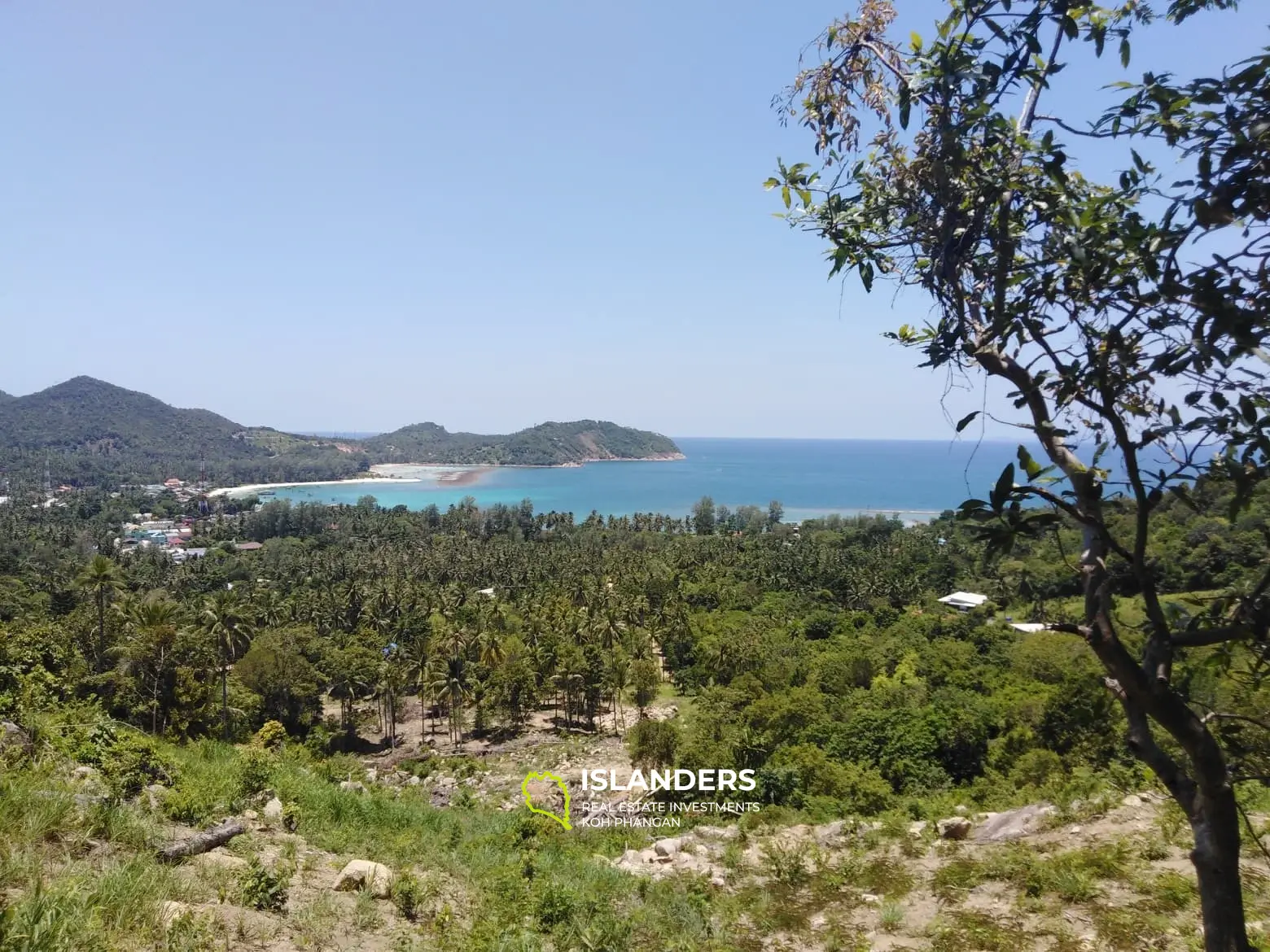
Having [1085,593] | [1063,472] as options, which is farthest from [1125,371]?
[1085,593]

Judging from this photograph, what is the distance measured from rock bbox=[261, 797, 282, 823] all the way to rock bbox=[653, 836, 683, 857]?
17.5ft

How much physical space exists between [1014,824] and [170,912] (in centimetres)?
899

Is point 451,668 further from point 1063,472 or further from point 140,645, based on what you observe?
point 1063,472

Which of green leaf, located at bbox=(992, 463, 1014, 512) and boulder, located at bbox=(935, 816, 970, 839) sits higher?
green leaf, located at bbox=(992, 463, 1014, 512)

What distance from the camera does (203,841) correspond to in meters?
5.50

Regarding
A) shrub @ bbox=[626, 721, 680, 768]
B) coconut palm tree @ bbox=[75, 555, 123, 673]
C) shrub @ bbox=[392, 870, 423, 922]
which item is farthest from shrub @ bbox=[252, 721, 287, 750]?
shrub @ bbox=[392, 870, 423, 922]

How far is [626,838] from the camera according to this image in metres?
12.6

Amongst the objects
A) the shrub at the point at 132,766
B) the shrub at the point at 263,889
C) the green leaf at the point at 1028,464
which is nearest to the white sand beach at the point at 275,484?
the shrub at the point at 132,766

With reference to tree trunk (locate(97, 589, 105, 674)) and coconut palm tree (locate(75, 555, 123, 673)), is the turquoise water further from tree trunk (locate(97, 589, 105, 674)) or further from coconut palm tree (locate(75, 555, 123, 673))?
tree trunk (locate(97, 589, 105, 674))

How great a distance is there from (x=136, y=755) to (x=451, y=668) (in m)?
29.2

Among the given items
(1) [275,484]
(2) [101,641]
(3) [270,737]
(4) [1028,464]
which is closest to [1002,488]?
(4) [1028,464]

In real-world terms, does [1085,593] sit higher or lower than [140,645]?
higher

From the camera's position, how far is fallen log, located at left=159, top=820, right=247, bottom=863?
5.03 m

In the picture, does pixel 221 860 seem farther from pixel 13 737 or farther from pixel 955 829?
pixel 955 829
